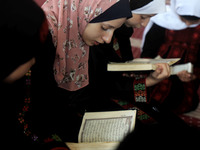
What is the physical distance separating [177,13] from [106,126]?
3.87ft

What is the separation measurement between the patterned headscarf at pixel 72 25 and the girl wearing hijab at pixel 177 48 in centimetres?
69

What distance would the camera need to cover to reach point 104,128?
93 centimetres

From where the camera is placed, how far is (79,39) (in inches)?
45.3

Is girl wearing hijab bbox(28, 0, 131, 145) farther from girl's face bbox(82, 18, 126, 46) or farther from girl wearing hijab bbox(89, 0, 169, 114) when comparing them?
girl wearing hijab bbox(89, 0, 169, 114)

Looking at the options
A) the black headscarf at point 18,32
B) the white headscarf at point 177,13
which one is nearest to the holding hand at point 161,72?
the white headscarf at point 177,13

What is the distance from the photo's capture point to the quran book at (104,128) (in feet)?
2.86

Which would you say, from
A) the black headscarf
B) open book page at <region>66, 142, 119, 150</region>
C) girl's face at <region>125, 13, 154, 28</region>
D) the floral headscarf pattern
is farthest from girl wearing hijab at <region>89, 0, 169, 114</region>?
the black headscarf

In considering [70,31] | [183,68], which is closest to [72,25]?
[70,31]

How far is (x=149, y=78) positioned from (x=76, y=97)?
471 mm

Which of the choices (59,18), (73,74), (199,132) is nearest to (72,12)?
(59,18)

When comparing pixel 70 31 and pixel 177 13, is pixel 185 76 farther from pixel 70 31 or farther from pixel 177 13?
pixel 70 31

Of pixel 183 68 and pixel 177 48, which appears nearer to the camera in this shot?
pixel 183 68

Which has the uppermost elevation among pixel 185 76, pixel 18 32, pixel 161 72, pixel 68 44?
pixel 18 32

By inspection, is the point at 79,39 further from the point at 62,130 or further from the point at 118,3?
the point at 62,130
